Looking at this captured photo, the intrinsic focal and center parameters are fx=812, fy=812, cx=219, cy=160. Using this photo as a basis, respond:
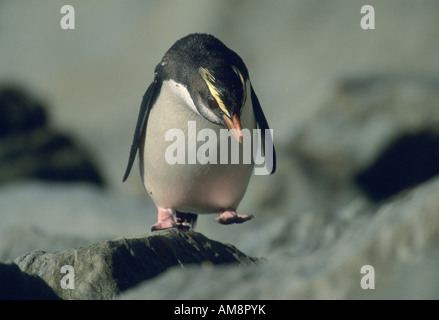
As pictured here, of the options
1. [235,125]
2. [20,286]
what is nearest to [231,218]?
[235,125]

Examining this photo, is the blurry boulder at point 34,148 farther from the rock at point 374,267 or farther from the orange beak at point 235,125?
the rock at point 374,267

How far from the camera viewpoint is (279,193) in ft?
25.0

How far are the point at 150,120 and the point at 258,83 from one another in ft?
17.2

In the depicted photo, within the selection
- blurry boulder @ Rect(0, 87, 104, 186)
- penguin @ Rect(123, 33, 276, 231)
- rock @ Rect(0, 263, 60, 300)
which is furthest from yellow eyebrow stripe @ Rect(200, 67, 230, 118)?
blurry boulder @ Rect(0, 87, 104, 186)

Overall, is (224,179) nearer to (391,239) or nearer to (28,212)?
(391,239)

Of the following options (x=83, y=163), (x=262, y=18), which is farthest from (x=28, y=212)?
(x=262, y=18)

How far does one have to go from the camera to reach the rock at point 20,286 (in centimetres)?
302

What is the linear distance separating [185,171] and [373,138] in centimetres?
363

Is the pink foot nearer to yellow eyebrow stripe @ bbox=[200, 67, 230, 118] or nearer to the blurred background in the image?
the blurred background

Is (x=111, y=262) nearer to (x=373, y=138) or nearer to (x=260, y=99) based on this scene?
(x=373, y=138)

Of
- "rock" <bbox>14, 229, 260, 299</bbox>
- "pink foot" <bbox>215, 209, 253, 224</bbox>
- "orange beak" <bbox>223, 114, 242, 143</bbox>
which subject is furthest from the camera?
"pink foot" <bbox>215, 209, 253, 224</bbox>

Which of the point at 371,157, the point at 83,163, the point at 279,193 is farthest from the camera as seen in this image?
the point at 83,163

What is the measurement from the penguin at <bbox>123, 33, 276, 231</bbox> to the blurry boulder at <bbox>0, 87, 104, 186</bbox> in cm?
567

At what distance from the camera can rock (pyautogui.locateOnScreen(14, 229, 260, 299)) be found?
10.3 feet
